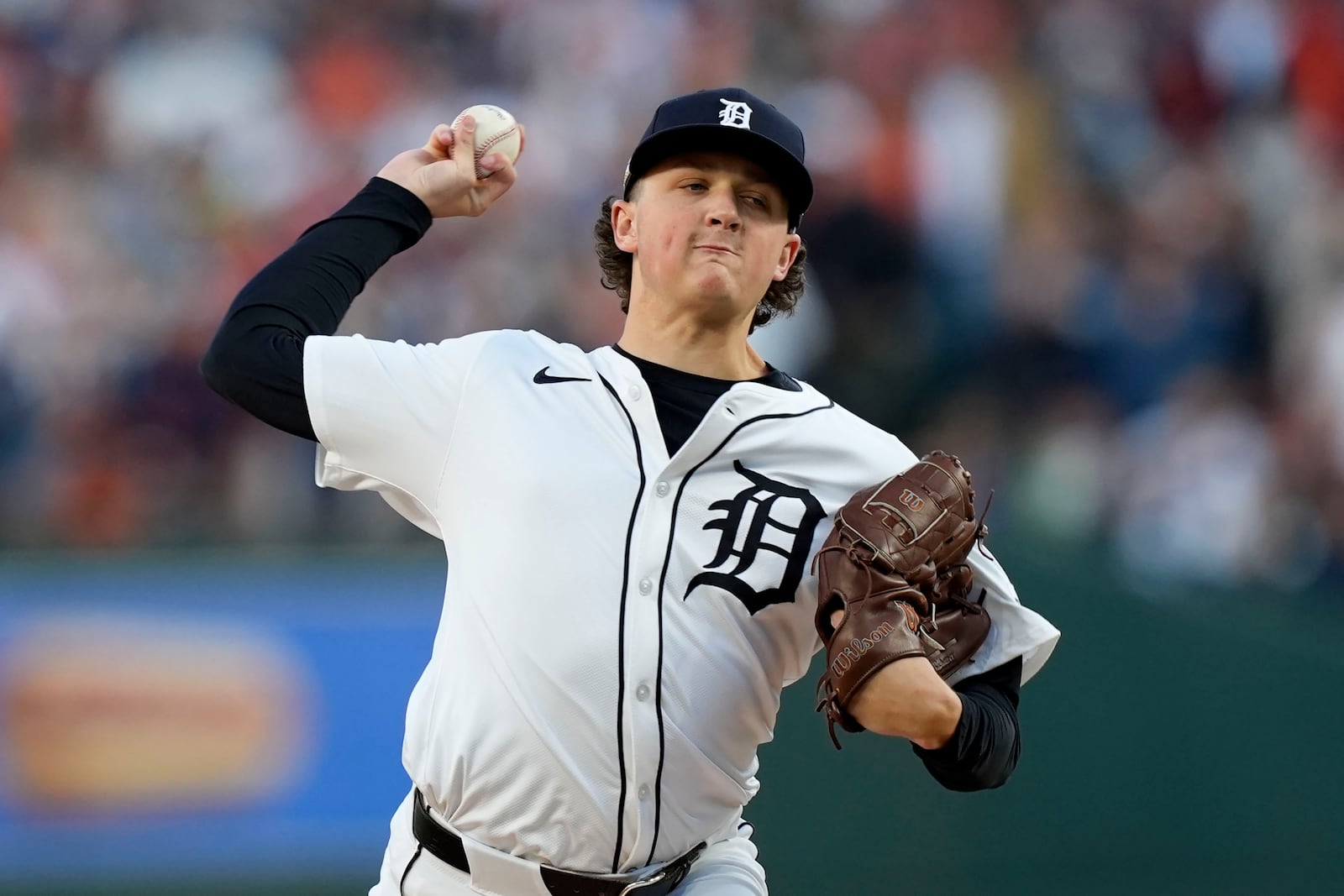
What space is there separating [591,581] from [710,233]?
24.1 inches

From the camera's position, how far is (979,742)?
2.60 metres

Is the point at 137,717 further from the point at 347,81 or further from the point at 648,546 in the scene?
the point at 347,81

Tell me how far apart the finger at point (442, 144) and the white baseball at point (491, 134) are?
18 millimetres

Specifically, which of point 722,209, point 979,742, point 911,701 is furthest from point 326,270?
point 979,742

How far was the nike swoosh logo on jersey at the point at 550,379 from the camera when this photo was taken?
2.84 meters

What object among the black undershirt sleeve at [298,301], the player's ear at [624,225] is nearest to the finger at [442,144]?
the black undershirt sleeve at [298,301]

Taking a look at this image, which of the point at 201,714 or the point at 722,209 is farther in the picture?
the point at 201,714

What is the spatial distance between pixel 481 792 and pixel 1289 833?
160 inches

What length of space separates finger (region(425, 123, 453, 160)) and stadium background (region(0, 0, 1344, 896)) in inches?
115

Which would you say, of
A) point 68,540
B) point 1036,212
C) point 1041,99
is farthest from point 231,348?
point 1041,99

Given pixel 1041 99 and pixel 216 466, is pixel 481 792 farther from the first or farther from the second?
pixel 1041 99

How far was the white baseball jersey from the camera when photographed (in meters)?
2.67

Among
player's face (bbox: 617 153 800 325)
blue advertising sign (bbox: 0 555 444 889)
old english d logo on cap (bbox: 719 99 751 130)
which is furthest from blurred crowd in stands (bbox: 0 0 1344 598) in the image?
old english d logo on cap (bbox: 719 99 751 130)

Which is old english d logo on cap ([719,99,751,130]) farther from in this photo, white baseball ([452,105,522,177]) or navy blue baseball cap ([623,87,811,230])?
white baseball ([452,105,522,177])
